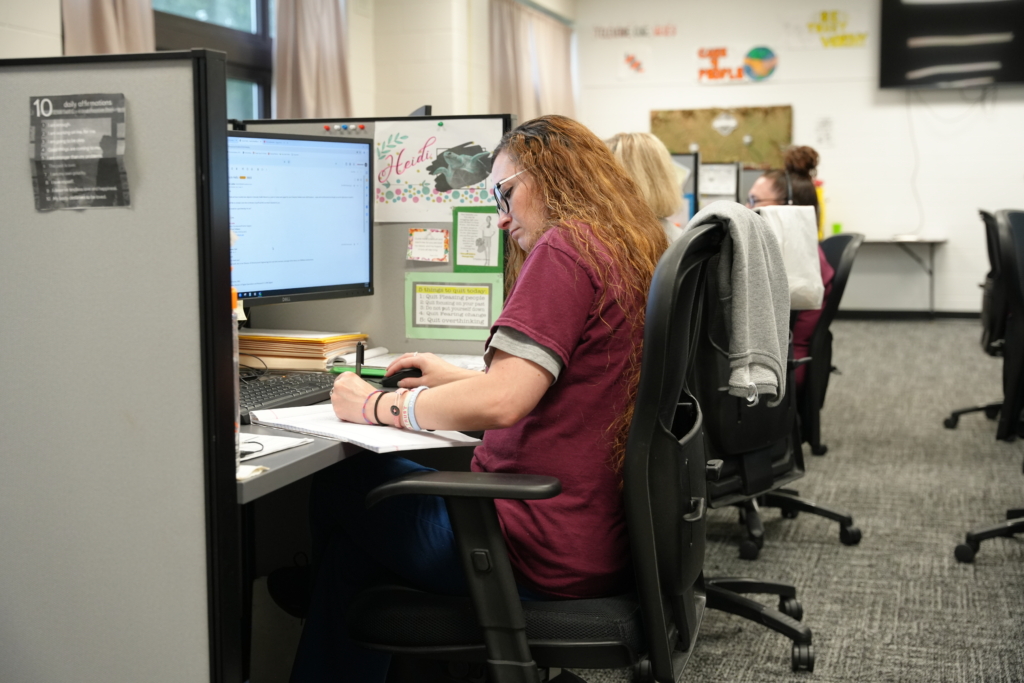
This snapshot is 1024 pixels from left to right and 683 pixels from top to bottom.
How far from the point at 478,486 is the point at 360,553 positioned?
34 centimetres

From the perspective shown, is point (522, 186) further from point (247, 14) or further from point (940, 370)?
point (940, 370)

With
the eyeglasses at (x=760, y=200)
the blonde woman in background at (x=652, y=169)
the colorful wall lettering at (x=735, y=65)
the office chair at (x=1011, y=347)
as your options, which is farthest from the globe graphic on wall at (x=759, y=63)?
the office chair at (x=1011, y=347)

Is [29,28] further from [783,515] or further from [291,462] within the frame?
[783,515]

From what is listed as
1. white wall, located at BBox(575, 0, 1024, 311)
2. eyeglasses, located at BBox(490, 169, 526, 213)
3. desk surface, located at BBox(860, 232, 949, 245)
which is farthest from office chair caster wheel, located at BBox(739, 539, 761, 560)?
white wall, located at BBox(575, 0, 1024, 311)

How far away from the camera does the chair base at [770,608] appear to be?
72.6 inches

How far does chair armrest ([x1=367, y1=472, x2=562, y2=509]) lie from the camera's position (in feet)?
3.33

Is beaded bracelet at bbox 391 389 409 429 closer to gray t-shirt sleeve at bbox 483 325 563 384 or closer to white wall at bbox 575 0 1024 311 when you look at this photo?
gray t-shirt sleeve at bbox 483 325 563 384

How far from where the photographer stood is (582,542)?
1140mm

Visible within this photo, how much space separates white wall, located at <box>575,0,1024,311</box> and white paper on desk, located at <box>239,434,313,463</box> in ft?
21.8

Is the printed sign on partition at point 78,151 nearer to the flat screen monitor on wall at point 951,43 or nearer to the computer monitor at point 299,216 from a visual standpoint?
the computer monitor at point 299,216

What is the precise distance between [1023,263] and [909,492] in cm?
102

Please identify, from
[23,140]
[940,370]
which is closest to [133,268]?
[23,140]

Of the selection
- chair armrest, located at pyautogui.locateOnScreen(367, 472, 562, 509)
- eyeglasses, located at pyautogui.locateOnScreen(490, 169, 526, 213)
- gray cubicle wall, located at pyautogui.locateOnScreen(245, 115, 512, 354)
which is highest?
eyeglasses, located at pyautogui.locateOnScreen(490, 169, 526, 213)

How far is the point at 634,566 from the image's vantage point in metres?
1.12
